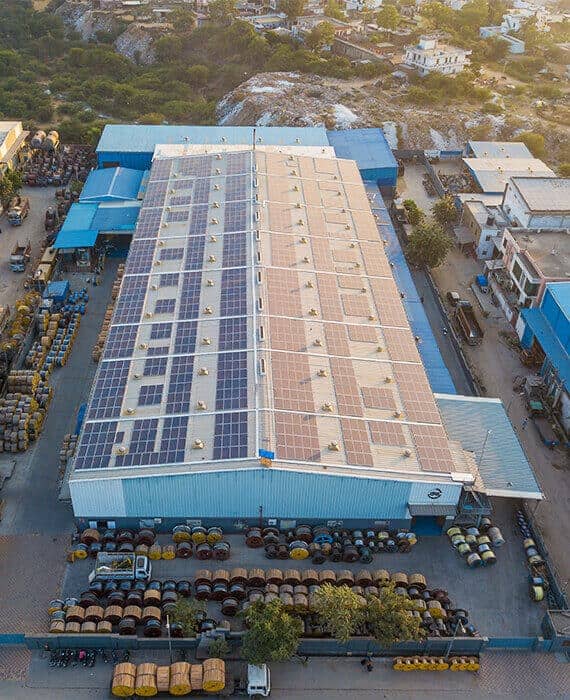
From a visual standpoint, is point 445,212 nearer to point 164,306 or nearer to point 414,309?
point 414,309

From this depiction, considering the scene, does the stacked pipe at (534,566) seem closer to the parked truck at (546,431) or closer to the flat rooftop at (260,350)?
the flat rooftop at (260,350)

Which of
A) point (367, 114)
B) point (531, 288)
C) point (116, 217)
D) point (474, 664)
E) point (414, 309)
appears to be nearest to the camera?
point (474, 664)

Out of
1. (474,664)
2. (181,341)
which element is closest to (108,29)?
(181,341)

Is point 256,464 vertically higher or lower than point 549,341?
lower

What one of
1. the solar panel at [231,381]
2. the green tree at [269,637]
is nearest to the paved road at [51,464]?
the solar panel at [231,381]

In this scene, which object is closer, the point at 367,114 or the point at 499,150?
the point at 499,150

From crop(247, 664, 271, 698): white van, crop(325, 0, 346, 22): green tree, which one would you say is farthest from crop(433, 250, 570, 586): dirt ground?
crop(325, 0, 346, 22): green tree

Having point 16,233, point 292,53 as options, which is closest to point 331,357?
point 16,233
